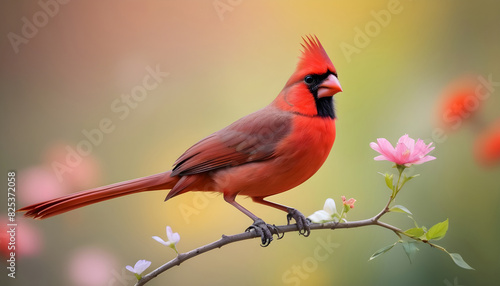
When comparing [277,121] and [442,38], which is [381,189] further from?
[277,121]

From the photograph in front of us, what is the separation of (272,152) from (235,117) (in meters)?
0.72

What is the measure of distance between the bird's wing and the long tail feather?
4cm

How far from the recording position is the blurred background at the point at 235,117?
79.4 inches

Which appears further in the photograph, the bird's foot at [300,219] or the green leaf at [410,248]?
the bird's foot at [300,219]

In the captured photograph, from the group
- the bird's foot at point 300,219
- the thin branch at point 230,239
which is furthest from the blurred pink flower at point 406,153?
the bird's foot at point 300,219

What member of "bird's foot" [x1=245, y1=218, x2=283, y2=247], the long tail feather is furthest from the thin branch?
the long tail feather

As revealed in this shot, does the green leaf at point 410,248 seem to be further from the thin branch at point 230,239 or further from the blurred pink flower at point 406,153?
the blurred pink flower at point 406,153

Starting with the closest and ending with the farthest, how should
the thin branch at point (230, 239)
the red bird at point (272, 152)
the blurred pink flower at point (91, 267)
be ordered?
1. the thin branch at point (230, 239)
2. the red bird at point (272, 152)
3. the blurred pink flower at point (91, 267)

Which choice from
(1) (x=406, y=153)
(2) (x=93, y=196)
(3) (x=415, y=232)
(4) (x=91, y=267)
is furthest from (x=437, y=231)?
(4) (x=91, y=267)

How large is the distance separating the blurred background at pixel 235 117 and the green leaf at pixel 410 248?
0.83 m

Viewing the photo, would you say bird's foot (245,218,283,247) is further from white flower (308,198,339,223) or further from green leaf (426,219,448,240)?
green leaf (426,219,448,240)

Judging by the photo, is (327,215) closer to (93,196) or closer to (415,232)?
(415,232)

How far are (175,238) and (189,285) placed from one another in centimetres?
95

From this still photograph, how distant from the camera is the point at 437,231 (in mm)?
1188
